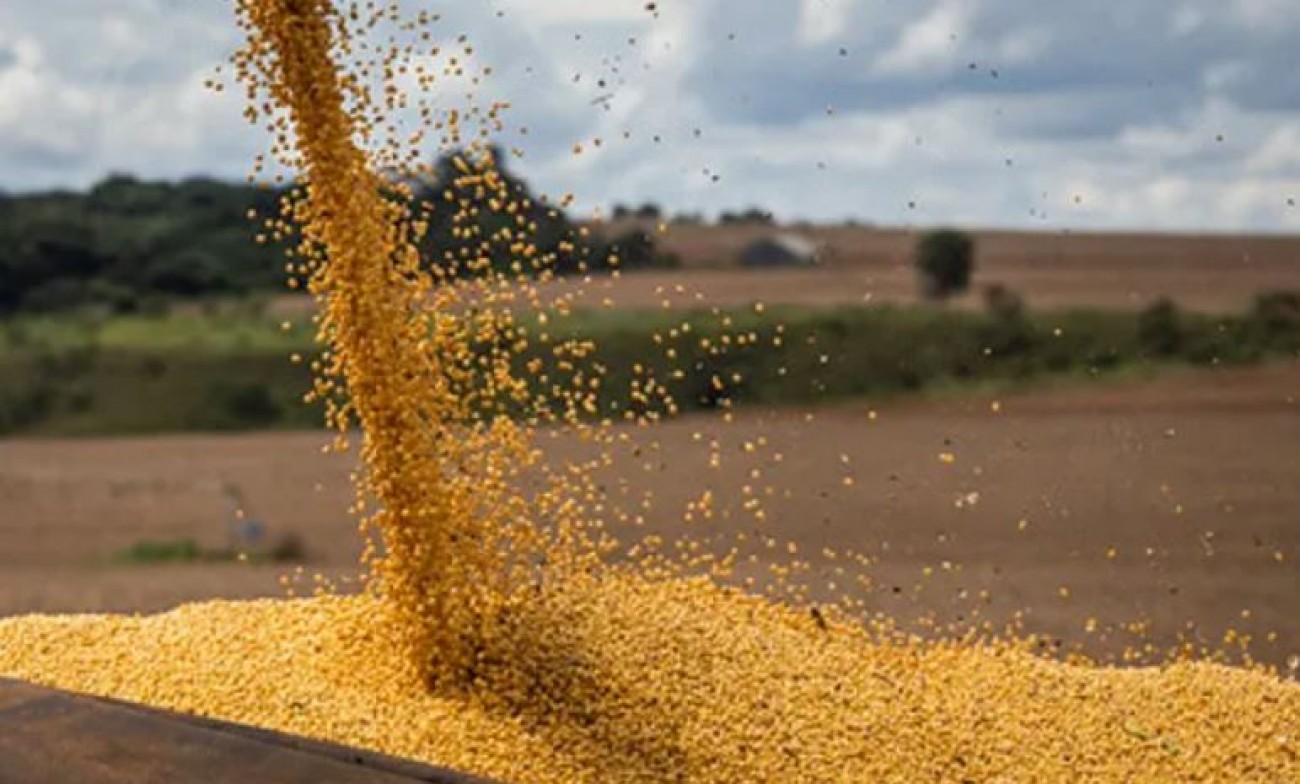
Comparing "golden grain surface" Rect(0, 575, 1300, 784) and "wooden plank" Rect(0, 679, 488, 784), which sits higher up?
"wooden plank" Rect(0, 679, 488, 784)

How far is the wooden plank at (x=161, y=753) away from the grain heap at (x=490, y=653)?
849 mm

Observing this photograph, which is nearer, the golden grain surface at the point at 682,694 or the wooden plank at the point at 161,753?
the wooden plank at the point at 161,753

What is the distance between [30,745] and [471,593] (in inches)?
59.6

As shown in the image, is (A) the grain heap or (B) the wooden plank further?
(A) the grain heap

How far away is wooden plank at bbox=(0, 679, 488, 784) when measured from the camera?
2607mm

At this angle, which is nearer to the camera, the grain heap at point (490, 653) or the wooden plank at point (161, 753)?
the wooden plank at point (161, 753)

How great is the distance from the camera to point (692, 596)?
4930 millimetres

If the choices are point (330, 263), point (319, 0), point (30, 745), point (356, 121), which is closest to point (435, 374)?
point (330, 263)

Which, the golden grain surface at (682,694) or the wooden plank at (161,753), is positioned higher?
→ the wooden plank at (161,753)

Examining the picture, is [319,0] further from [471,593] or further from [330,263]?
[471,593]

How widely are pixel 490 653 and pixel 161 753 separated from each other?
1454mm

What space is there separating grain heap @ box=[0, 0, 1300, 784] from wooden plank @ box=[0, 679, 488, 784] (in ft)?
2.79

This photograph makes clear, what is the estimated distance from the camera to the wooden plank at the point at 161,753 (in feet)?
8.55

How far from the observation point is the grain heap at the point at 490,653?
Result: 3867 millimetres
